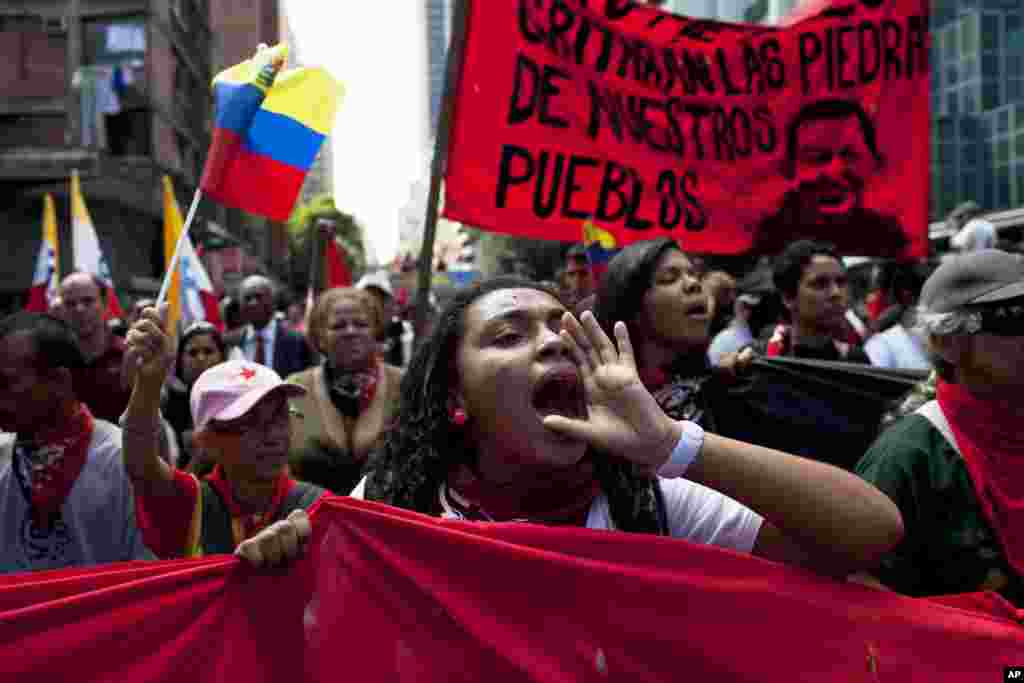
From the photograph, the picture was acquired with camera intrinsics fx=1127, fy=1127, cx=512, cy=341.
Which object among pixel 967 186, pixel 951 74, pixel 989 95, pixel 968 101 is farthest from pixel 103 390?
pixel 967 186

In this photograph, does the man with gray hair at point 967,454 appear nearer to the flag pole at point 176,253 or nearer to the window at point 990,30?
the flag pole at point 176,253

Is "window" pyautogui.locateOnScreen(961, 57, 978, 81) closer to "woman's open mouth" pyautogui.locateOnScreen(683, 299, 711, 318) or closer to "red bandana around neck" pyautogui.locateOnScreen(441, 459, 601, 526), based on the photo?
"woman's open mouth" pyautogui.locateOnScreen(683, 299, 711, 318)

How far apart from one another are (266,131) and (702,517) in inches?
97.1

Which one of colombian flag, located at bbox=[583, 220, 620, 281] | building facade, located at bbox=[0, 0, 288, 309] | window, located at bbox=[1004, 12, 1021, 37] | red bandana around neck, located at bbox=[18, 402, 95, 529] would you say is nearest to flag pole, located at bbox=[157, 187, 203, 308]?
red bandana around neck, located at bbox=[18, 402, 95, 529]

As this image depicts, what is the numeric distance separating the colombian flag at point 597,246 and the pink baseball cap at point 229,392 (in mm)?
1817

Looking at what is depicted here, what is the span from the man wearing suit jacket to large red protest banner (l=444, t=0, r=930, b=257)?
3090mm

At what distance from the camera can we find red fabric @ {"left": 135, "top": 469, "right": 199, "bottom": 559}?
283cm

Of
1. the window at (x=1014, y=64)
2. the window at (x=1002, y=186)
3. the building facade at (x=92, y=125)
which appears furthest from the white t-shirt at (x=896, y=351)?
the building facade at (x=92, y=125)

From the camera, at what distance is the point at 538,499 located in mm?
2174

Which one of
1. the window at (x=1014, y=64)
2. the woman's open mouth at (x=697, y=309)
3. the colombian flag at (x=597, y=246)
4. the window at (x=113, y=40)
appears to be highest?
the window at (x=113, y=40)

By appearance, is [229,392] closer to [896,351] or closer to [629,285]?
[629,285]

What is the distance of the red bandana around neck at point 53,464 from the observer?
2.91 m

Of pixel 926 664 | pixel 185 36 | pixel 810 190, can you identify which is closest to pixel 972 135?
pixel 810 190

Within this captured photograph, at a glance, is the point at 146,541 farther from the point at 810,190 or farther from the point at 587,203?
the point at 810,190
